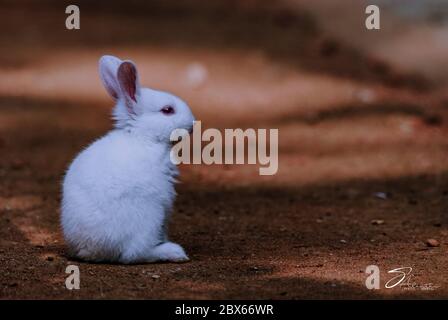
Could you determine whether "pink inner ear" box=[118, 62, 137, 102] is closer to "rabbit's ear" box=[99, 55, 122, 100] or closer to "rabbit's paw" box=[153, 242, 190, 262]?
"rabbit's ear" box=[99, 55, 122, 100]

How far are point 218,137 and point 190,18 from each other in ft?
20.3

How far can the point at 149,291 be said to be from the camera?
482 cm

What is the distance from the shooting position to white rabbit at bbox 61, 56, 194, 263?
5.29 meters

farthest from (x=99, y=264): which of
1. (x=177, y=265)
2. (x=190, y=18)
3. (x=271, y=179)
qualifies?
(x=190, y=18)

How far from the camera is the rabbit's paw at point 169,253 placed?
17.8 feet

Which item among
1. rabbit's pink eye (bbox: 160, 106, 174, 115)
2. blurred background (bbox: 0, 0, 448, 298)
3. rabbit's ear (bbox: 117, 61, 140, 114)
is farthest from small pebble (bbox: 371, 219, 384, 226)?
rabbit's ear (bbox: 117, 61, 140, 114)

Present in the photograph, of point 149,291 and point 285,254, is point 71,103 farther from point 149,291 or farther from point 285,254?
point 149,291

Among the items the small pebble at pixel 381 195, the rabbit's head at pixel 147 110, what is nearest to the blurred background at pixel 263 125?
the small pebble at pixel 381 195

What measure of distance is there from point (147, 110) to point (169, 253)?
33.4 inches

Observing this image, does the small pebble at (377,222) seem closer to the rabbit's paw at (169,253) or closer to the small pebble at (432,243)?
the small pebble at (432,243)

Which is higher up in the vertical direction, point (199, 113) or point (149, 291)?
point (199, 113)

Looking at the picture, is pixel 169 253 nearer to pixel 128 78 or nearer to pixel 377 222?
pixel 128 78
